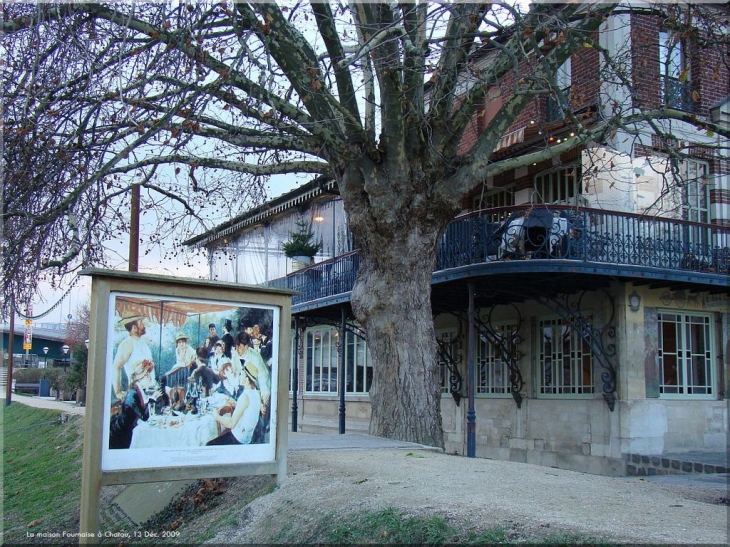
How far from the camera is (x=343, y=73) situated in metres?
11.2

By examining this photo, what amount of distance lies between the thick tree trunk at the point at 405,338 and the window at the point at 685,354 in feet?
21.2

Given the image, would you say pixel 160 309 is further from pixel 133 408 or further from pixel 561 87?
pixel 561 87

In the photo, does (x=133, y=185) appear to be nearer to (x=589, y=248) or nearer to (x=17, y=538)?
(x=17, y=538)

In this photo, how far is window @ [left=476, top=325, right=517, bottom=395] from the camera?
17.6m

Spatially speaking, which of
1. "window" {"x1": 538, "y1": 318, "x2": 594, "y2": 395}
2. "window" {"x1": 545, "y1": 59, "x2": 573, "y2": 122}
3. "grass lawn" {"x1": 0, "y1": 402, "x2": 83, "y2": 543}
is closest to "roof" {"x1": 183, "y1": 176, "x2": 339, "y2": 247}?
"window" {"x1": 545, "y1": 59, "x2": 573, "y2": 122}

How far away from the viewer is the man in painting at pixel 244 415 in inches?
287

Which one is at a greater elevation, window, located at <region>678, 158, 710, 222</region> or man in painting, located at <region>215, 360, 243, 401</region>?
window, located at <region>678, 158, 710, 222</region>

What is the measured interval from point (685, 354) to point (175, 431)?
12.2 meters

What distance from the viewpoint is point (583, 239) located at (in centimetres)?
1379

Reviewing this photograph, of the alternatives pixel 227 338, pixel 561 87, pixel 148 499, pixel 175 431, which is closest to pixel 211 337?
pixel 227 338

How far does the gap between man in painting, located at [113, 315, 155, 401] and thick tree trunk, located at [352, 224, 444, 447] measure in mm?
4978

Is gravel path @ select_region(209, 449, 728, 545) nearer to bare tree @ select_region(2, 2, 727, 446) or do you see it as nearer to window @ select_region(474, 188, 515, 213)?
bare tree @ select_region(2, 2, 727, 446)

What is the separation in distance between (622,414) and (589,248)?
10.7 ft

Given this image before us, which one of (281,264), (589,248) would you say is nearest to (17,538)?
(589,248)
